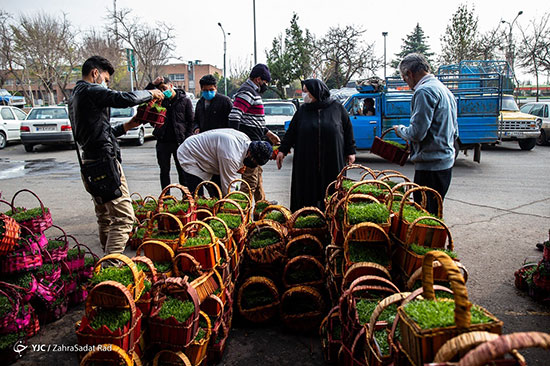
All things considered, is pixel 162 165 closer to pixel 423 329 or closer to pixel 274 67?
pixel 423 329

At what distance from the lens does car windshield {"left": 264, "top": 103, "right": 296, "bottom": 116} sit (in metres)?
13.9

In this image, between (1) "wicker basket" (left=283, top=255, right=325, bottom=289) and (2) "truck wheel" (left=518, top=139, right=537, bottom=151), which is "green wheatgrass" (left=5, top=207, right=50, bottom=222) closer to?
(1) "wicker basket" (left=283, top=255, right=325, bottom=289)

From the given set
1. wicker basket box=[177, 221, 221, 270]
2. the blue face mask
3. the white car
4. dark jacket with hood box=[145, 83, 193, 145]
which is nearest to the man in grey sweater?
wicker basket box=[177, 221, 221, 270]

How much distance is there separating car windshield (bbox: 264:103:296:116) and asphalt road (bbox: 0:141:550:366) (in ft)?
9.02

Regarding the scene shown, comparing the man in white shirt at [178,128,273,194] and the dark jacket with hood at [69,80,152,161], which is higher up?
the dark jacket with hood at [69,80,152,161]

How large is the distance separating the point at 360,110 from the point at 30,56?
2869 cm

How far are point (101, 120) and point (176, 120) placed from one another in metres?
2.43

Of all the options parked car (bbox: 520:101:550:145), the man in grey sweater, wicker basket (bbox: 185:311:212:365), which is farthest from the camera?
parked car (bbox: 520:101:550:145)

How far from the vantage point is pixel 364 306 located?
2412 millimetres

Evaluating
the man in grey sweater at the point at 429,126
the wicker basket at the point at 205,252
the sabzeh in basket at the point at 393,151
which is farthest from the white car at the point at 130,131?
the wicker basket at the point at 205,252

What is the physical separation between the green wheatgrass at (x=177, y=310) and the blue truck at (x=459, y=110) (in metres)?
8.72

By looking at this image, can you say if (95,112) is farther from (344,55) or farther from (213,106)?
(344,55)

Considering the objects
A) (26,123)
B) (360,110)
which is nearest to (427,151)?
(360,110)

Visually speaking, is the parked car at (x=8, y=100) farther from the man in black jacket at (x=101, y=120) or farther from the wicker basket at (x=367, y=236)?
the wicker basket at (x=367, y=236)
